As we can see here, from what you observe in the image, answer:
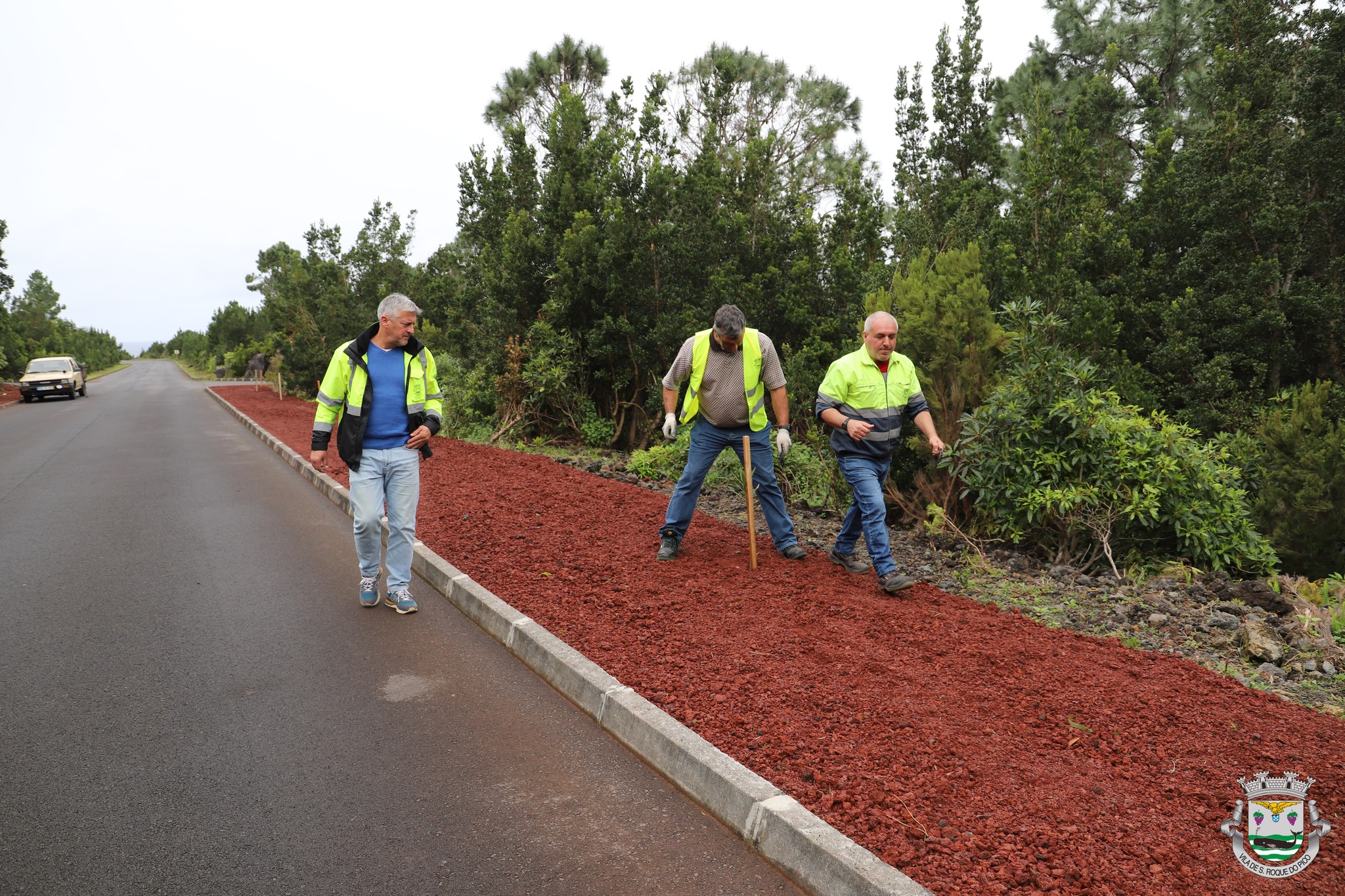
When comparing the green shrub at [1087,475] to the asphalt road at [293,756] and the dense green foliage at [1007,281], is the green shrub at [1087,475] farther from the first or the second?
the asphalt road at [293,756]

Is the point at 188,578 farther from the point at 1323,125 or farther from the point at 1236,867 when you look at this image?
the point at 1323,125

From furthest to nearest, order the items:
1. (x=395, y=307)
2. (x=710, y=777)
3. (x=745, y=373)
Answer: (x=745, y=373) → (x=395, y=307) → (x=710, y=777)

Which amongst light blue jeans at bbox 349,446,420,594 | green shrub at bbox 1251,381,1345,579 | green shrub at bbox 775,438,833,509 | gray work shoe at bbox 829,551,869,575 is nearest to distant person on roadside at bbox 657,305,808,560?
gray work shoe at bbox 829,551,869,575

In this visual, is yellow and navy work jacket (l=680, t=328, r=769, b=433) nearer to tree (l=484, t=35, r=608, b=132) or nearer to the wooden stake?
the wooden stake

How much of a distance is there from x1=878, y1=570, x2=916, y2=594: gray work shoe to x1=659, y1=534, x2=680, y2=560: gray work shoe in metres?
1.63

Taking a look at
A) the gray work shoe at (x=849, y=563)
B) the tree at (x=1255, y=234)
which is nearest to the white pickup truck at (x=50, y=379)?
the gray work shoe at (x=849, y=563)

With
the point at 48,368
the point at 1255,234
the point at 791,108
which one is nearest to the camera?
the point at 1255,234

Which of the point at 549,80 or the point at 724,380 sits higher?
the point at 549,80

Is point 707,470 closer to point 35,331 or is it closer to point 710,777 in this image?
point 710,777

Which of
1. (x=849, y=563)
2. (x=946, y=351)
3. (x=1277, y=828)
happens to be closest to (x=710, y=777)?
(x=1277, y=828)

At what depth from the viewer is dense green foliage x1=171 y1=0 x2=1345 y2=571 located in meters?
6.57

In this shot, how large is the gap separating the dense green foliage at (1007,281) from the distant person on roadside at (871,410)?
3.88 feet

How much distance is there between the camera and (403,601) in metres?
5.68

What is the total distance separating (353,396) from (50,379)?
33806 millimetres
